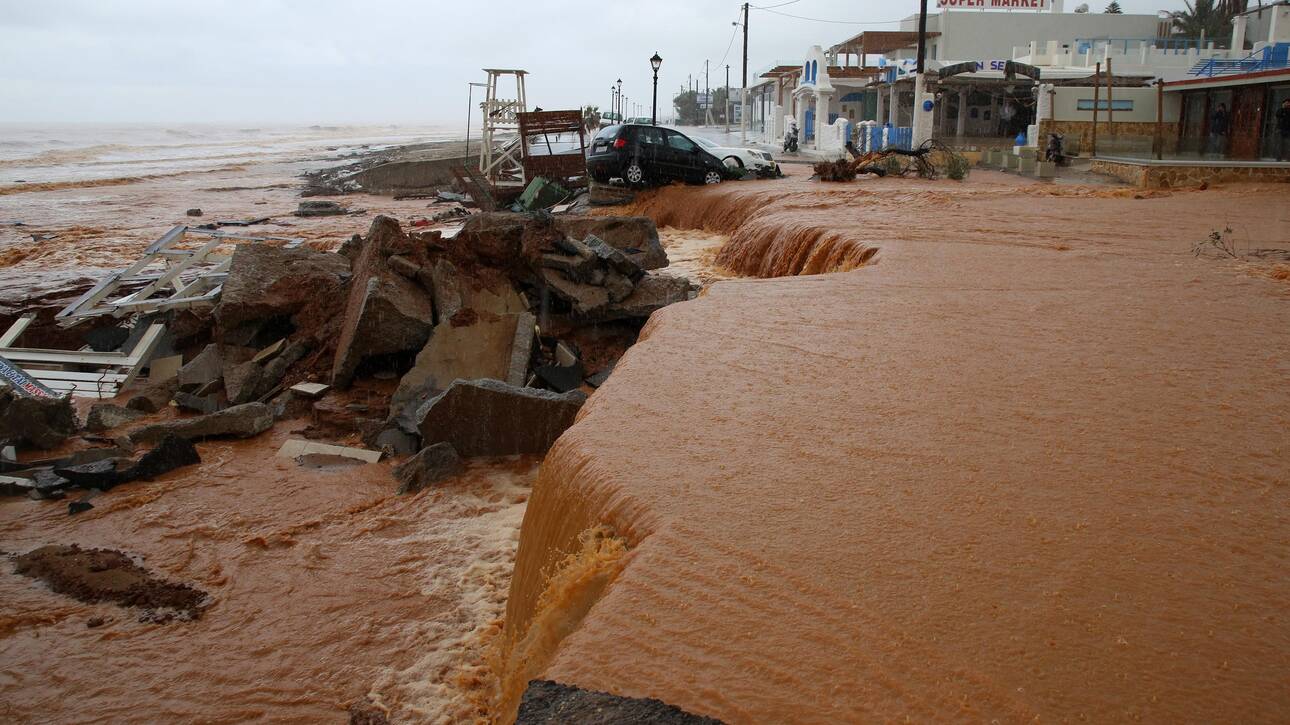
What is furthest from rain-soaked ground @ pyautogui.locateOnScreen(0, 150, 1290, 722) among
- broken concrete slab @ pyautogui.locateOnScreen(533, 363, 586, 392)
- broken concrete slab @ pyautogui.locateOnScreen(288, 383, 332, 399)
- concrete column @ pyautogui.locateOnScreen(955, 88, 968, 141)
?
concrete column @ pyautogui.locateOnScreen(955, 88, 968, 141)

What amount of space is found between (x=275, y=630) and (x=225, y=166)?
52.5 meters

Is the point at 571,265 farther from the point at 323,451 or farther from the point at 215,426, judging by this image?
the point at 215,426

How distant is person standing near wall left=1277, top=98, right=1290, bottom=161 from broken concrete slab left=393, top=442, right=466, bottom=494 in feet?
73.4

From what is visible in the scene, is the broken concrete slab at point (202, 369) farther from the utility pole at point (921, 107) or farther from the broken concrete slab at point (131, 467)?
the utility pole at point (921, 107)

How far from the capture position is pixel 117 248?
19.3 meters

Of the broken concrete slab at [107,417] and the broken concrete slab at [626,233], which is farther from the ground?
the broken concrete slab at [626,233]

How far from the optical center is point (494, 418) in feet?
24.7

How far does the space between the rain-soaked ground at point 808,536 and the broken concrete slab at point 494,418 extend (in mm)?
364

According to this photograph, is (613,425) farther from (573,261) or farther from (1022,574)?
(573,261)

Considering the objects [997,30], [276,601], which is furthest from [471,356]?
[997,30]

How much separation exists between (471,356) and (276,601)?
4.02 meters

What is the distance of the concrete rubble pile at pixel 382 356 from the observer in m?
7.54

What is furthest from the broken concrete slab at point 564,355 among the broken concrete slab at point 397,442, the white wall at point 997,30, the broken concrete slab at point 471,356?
the white wall at point 997,30

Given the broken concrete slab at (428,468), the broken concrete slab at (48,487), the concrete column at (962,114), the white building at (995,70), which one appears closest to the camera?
the broken concrete slab at (48,487)
